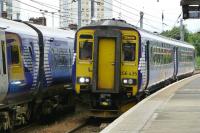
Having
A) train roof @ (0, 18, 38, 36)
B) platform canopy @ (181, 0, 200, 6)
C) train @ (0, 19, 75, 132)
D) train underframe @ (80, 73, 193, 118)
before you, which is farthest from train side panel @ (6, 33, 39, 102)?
platform canopy @ (181, 0, 200, 6)

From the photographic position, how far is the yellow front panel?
18056 mm

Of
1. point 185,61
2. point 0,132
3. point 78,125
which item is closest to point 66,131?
point 78,125

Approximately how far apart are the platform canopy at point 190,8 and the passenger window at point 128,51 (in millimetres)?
1862

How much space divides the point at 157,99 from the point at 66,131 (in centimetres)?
484

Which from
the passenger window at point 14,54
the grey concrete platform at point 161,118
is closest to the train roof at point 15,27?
the passenger window at point 14,54

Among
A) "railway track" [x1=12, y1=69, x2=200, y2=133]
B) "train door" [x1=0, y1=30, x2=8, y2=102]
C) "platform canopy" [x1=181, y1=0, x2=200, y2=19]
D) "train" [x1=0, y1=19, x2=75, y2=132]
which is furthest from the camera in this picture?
"railway track" [x1=12, y1=69, x2=200, y2=133]

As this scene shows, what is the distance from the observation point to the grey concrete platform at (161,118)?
40.6 ft

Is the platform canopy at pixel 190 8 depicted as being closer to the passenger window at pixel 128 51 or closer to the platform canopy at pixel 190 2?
the platform canopy at pixel 190 2

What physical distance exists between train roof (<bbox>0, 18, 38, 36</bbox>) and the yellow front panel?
2140mm

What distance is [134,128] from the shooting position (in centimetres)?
1270

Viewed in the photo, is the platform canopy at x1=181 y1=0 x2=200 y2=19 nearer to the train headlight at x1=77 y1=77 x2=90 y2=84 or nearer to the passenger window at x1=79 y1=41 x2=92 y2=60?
the passenger window at x1=79 y1=41 x2=92 y2=60

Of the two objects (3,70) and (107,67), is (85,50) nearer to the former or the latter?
(107,67)

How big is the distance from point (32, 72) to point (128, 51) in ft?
11.3

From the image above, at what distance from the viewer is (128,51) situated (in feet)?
59.9
